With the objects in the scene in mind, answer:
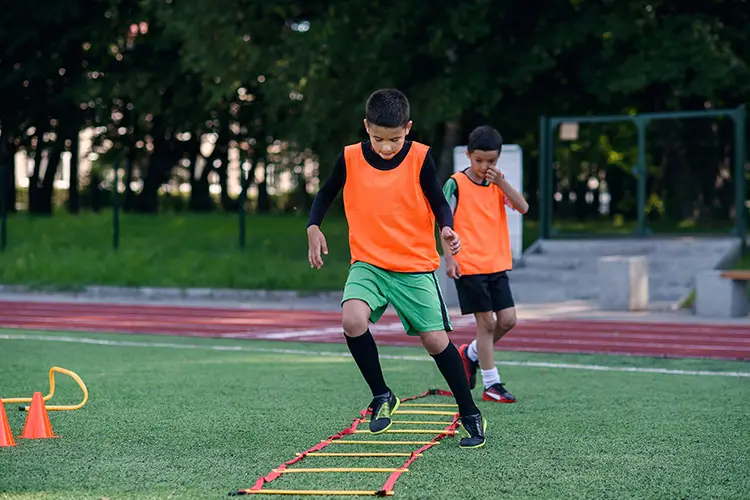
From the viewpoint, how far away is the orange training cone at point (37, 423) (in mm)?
6793

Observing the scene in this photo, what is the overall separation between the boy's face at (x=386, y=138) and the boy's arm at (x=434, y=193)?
18 centimetres

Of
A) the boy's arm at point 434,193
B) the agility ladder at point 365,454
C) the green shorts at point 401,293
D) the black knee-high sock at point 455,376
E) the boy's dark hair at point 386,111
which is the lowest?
the agility ladder at point 365,454

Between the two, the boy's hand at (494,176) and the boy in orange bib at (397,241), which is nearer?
the boy in orange bib at (397,241)

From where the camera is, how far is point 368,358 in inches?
275

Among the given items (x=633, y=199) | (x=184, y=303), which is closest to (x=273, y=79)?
(x=184, y=303)

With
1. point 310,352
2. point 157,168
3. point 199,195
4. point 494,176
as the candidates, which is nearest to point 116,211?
point 199,195

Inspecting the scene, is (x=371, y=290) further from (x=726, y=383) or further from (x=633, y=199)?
(x=633, y=199)

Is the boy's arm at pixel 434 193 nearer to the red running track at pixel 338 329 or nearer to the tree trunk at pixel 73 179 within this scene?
the red running track at pixel 338 329

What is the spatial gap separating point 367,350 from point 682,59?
62.2 feet

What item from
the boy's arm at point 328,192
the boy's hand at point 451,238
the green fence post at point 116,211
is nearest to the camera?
→ the boy's hand at point 451,238

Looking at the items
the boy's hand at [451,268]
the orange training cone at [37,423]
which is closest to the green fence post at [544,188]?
the boy's hand at [451,268]

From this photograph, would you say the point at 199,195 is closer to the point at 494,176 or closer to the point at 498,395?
the point at 498,395

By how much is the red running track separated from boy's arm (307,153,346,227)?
5914mm

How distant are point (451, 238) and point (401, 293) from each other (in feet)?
1.37
